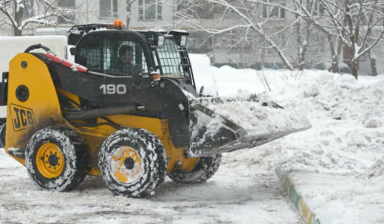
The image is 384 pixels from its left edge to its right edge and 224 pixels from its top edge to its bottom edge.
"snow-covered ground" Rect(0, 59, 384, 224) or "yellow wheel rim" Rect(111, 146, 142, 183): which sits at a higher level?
"yellow wheel rim" Rect(111, 146, 142, 183)

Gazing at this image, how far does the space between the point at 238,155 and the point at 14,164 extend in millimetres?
4080

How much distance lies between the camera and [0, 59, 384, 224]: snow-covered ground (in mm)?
7324

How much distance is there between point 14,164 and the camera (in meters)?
12.3

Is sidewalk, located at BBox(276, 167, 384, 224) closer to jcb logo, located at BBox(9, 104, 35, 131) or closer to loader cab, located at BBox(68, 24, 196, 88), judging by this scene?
loader cab, located at BBox(68, 24, 196, 88)

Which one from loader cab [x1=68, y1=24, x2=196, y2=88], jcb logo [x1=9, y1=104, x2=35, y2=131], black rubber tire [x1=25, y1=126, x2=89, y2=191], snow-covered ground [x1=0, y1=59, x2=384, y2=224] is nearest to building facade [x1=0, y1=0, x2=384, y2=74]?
snow-covered ground [x1=0, y1=59, x2=384, y2=224]

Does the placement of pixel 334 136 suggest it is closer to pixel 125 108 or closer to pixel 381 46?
pixel 125 108

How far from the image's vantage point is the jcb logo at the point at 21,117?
957 centimetres

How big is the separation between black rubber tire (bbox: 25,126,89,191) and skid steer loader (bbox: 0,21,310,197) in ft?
0.04

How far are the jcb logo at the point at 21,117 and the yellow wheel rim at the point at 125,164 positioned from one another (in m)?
1.60

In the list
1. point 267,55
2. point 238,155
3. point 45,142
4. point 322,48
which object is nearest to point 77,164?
point 45,142

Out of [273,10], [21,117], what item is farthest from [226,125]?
[273,10]

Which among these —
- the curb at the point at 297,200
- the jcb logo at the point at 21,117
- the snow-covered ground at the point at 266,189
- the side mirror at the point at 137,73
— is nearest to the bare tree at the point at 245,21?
the snow-covered ground at the point at 266,189

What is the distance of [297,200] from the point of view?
26.3ft

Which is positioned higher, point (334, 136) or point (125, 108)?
point (125, 108)
